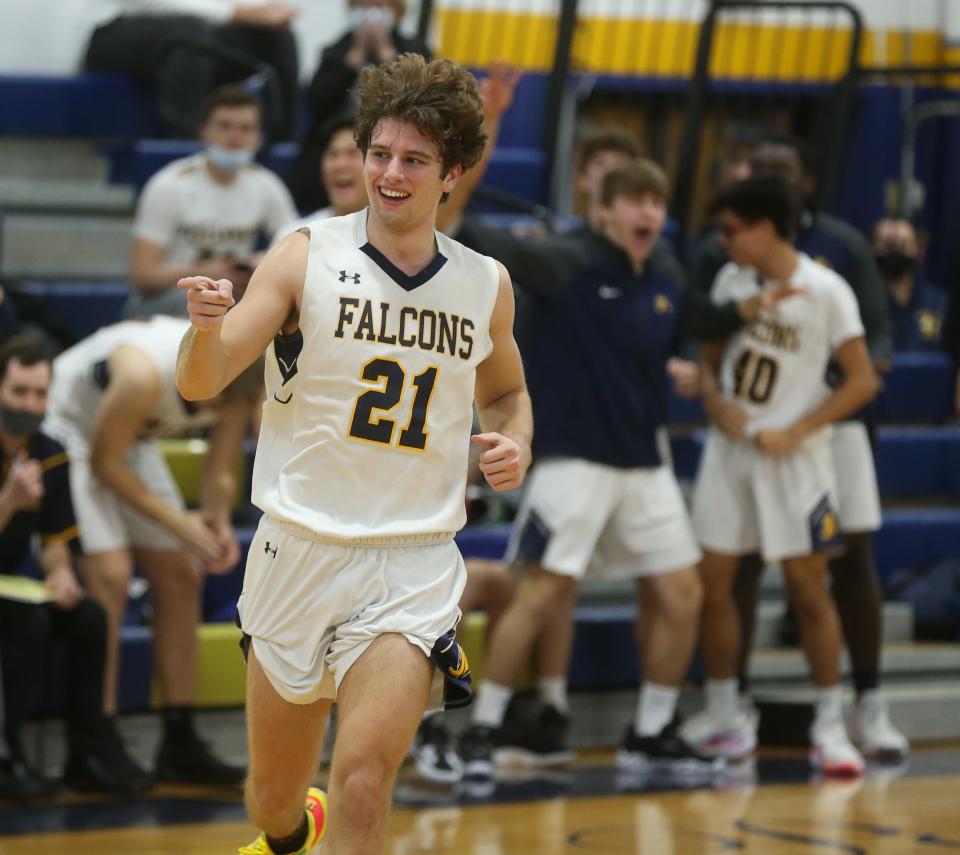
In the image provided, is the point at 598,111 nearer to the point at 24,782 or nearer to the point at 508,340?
the point at 24,782

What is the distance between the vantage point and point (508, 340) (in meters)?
3.90

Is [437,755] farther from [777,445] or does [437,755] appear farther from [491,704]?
[777,445]

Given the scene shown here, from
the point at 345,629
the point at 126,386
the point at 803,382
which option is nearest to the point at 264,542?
the point at 345,629

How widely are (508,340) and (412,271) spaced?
0.94ft

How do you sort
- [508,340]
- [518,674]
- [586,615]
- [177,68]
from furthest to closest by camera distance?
[177,68] → [586,615] → [518,674] → [508,340]

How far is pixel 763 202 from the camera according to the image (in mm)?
6590

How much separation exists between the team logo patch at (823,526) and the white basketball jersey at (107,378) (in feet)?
7.21

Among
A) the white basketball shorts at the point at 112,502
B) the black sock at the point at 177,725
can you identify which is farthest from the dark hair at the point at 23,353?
the black sock at the point at 177,725

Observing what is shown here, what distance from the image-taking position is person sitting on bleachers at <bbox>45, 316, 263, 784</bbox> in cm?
589

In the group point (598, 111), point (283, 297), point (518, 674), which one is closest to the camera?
point (283, 297)

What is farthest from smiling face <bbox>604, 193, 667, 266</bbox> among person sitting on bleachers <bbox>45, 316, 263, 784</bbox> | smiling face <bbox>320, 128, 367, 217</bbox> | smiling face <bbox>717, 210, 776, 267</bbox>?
person sitting on bleachers <bbox>45, 316, 263, 784</bbox>

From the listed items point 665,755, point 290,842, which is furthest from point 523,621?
point 290,842

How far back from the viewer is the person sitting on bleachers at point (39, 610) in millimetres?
5719

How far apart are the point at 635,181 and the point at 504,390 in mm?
2693
